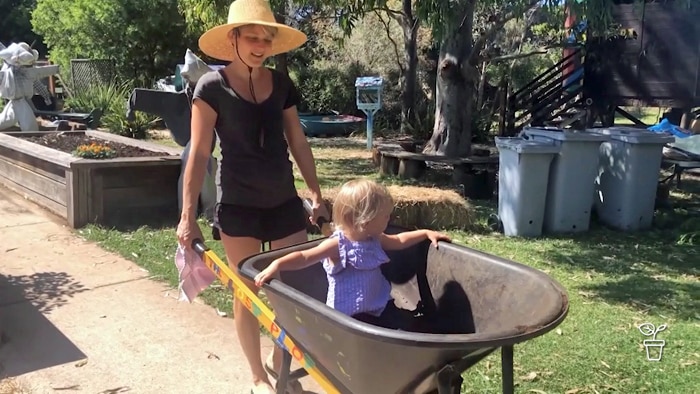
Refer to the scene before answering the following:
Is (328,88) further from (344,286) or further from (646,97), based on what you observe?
(344,286)

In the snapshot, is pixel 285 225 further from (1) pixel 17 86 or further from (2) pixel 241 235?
(1) pixel 17 86

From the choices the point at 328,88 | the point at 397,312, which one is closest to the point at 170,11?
the point at 328,88

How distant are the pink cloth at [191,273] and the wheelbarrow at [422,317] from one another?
0.17 metres

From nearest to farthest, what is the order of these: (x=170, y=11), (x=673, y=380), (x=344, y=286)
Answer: (x=344, y=286), (x=673, y=380), (x=170, y=11)

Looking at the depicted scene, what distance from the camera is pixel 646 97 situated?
13367 mm

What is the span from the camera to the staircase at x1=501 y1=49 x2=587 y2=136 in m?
14.5

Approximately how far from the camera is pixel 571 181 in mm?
6996

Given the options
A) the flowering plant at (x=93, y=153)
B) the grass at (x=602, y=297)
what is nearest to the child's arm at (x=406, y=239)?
the grass at (x=602, y=297)

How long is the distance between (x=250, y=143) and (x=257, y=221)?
35 cm

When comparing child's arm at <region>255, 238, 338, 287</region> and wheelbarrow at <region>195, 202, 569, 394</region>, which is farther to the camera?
child's arm at <region>255, 238, 338, 287</region>

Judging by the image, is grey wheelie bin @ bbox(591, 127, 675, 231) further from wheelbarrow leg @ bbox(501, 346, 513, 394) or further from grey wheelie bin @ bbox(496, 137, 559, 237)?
wheelbarrow leg @ bbox(501, 346, 513, 394)

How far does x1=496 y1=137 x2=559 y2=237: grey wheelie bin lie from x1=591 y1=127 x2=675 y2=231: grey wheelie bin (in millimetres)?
824

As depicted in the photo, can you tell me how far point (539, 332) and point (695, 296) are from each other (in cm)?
374

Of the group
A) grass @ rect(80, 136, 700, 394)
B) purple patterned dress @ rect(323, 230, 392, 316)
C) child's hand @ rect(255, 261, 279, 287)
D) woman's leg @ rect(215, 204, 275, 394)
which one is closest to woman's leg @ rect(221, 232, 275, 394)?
woman's leg @ rect(215, 204, 275, 394)
